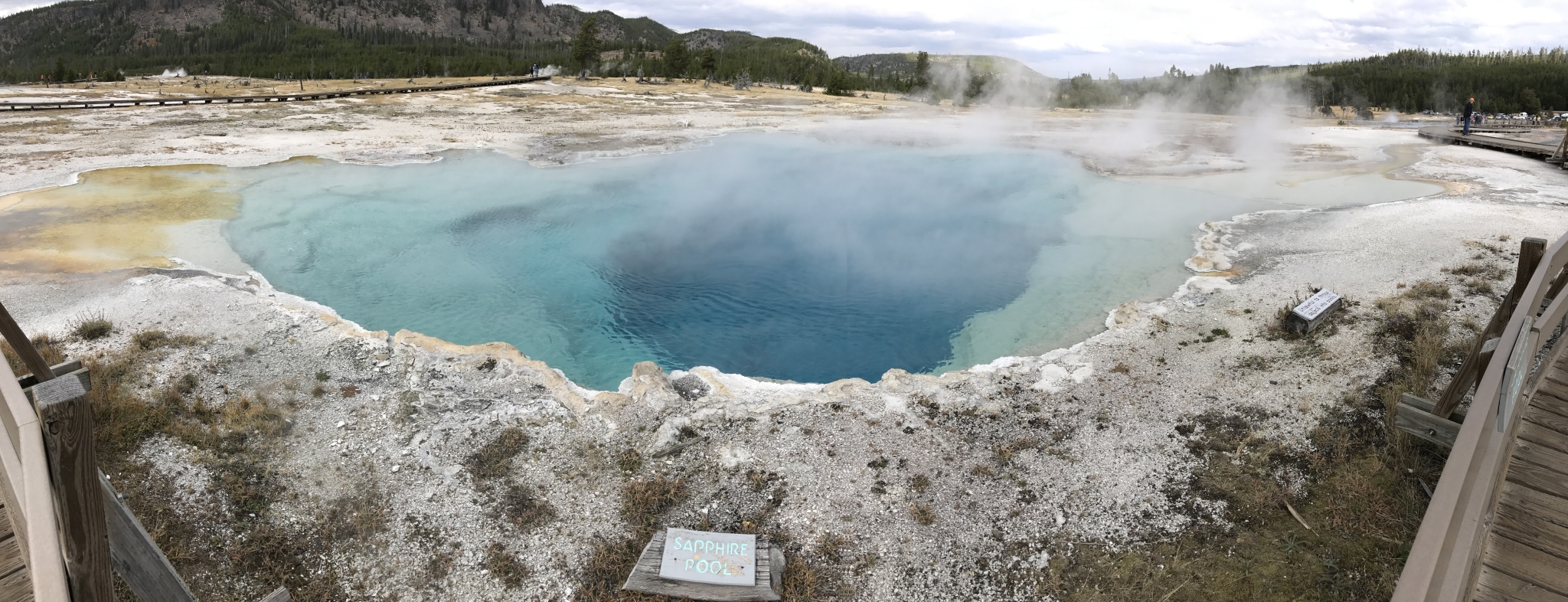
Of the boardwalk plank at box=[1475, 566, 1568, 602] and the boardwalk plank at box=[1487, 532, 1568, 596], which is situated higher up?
the boardwalk plank at box=[1487, 532, 1568, 596]

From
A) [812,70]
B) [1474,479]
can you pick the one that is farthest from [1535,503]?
[812,70]

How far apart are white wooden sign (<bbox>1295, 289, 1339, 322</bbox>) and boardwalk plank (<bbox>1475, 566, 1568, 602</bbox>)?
218 inches

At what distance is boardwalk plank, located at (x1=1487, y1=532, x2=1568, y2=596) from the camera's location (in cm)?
257

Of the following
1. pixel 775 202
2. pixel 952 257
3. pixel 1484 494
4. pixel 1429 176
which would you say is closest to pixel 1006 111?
pixel 1429 176

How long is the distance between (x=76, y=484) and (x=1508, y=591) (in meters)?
4.32

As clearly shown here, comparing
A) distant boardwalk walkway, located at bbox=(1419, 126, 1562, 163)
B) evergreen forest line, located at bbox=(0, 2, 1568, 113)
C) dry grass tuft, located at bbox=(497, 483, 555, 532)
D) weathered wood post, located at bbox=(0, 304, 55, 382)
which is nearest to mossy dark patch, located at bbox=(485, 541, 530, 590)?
dry grass tuft, located at bbox=(497, 483, 555, 532)

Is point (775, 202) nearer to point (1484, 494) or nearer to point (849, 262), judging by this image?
point (849, 262)

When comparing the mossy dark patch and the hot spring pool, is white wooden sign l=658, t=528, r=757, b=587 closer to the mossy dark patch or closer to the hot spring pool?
the mossy dark patch

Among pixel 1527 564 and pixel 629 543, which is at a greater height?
pixel 1527 564

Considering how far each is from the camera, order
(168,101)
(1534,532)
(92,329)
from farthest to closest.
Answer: (168,101), (92,329), (1534,532)

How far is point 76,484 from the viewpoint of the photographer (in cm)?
177

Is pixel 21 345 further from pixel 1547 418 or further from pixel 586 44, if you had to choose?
pixel 586 44

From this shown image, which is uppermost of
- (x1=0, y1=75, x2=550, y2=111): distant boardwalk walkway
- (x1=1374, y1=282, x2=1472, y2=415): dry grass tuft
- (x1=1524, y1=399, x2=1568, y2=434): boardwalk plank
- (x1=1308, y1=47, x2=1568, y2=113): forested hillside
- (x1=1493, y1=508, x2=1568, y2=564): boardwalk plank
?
(x1=1308, y1=47, x2=1568, y2=113): forested hillside

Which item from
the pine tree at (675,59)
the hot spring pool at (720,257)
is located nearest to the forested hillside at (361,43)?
the pine tree at (675,59)
